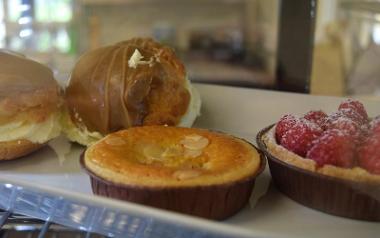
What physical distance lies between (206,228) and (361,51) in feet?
4.75

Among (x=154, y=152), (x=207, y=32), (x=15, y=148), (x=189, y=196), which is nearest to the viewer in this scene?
(x=189, y=196)

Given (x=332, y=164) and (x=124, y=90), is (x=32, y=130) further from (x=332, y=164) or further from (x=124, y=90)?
(x=332, y=164)

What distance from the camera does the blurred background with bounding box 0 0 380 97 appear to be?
59.0 inches

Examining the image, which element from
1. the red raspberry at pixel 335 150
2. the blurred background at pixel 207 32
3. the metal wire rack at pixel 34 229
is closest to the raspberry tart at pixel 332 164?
the red raspberry at pixel 335 150

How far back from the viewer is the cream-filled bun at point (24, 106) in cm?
76

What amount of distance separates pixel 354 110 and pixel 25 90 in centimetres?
47

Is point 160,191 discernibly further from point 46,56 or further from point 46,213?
point 46,56

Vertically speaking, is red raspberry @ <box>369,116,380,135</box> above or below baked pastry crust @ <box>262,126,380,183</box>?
above

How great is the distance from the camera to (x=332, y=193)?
2.01 feet

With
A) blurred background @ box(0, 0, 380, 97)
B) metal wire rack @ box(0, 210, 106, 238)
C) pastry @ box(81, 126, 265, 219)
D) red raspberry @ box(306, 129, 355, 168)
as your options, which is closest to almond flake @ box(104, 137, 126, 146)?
pastry @ box(81, 126, 265, 219)

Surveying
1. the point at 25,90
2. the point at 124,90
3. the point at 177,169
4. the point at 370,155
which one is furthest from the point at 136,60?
the point at 370,155

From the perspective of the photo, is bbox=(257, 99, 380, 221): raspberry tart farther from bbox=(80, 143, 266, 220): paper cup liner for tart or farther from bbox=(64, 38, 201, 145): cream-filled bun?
bbox=(64, 38, 201, 145): cream-filled bun

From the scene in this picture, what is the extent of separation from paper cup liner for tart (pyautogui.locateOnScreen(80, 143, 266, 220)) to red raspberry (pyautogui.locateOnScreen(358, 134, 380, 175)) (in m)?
0.13

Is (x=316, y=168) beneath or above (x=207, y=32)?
above
